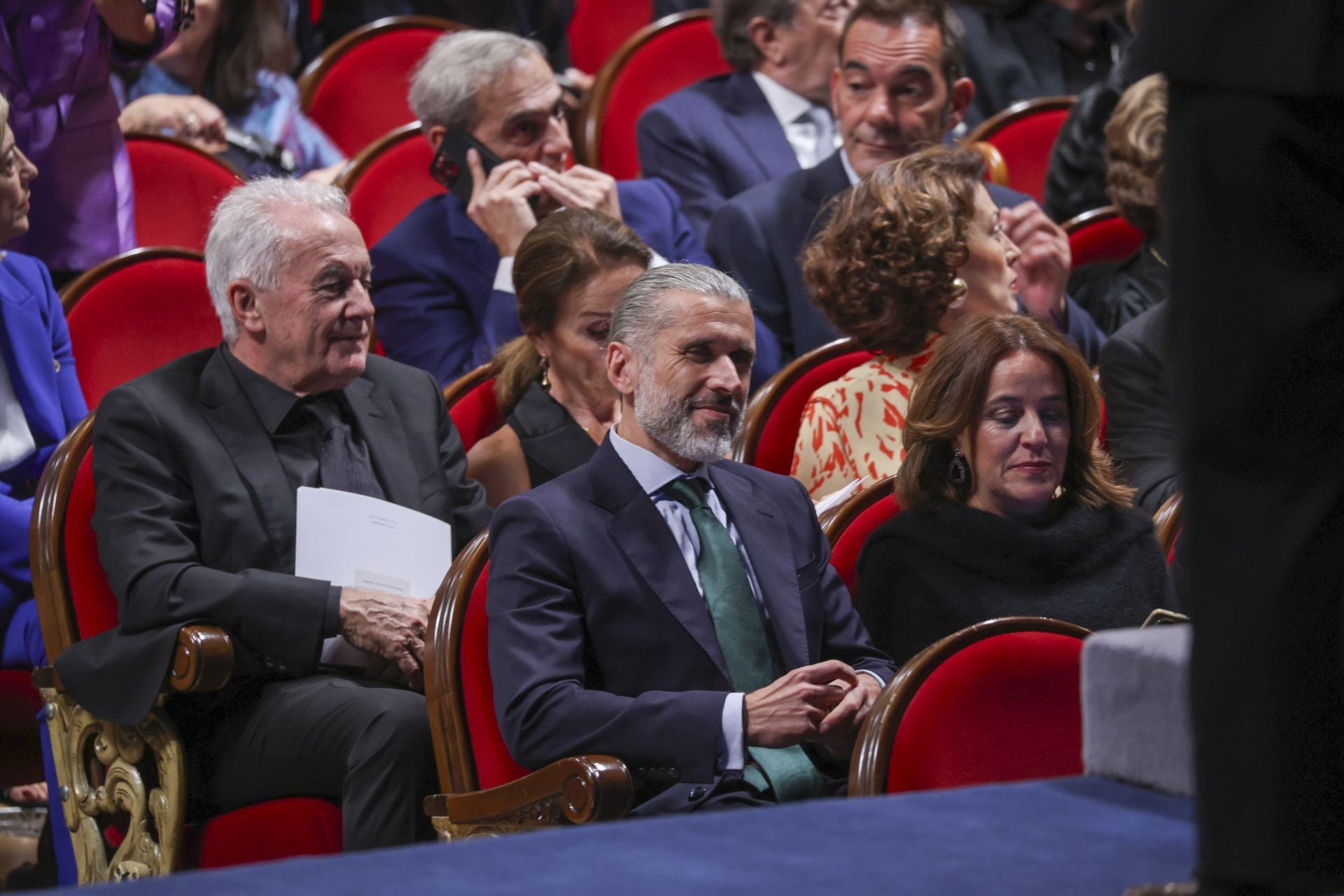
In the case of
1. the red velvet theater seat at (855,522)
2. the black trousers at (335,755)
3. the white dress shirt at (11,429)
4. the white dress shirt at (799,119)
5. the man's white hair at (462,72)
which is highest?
the man's white hair at (462,72)

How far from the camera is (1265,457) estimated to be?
0.59 metres

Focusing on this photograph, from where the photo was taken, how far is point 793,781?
209cm

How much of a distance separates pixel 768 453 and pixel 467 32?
1.37m

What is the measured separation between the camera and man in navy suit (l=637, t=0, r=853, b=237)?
12.6ft

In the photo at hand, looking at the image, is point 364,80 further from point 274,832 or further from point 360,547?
point 274,832

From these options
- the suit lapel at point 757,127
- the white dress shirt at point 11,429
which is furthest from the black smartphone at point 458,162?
the white dress shirt at point 11,429

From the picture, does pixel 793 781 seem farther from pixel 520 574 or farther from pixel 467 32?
pixel 467 32

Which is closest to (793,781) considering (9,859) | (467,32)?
(9,859)

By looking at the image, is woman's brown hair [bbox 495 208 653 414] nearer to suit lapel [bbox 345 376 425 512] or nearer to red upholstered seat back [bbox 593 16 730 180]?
suit lapel [bbox 345 376 425 512]

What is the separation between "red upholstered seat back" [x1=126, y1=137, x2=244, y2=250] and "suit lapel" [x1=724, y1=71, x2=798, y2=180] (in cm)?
114

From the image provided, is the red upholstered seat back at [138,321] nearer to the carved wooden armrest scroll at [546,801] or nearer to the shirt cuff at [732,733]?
the carved wooden armrest scroll at [546,801]

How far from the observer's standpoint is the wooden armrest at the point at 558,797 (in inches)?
74.0

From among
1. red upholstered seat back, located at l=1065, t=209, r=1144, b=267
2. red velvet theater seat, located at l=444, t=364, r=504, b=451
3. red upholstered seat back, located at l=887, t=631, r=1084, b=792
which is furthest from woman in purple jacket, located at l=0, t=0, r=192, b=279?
red upholstered seat back, located at l=887, t=631, r=1084, b=792

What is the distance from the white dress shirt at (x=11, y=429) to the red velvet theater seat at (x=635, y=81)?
1.94 meters
